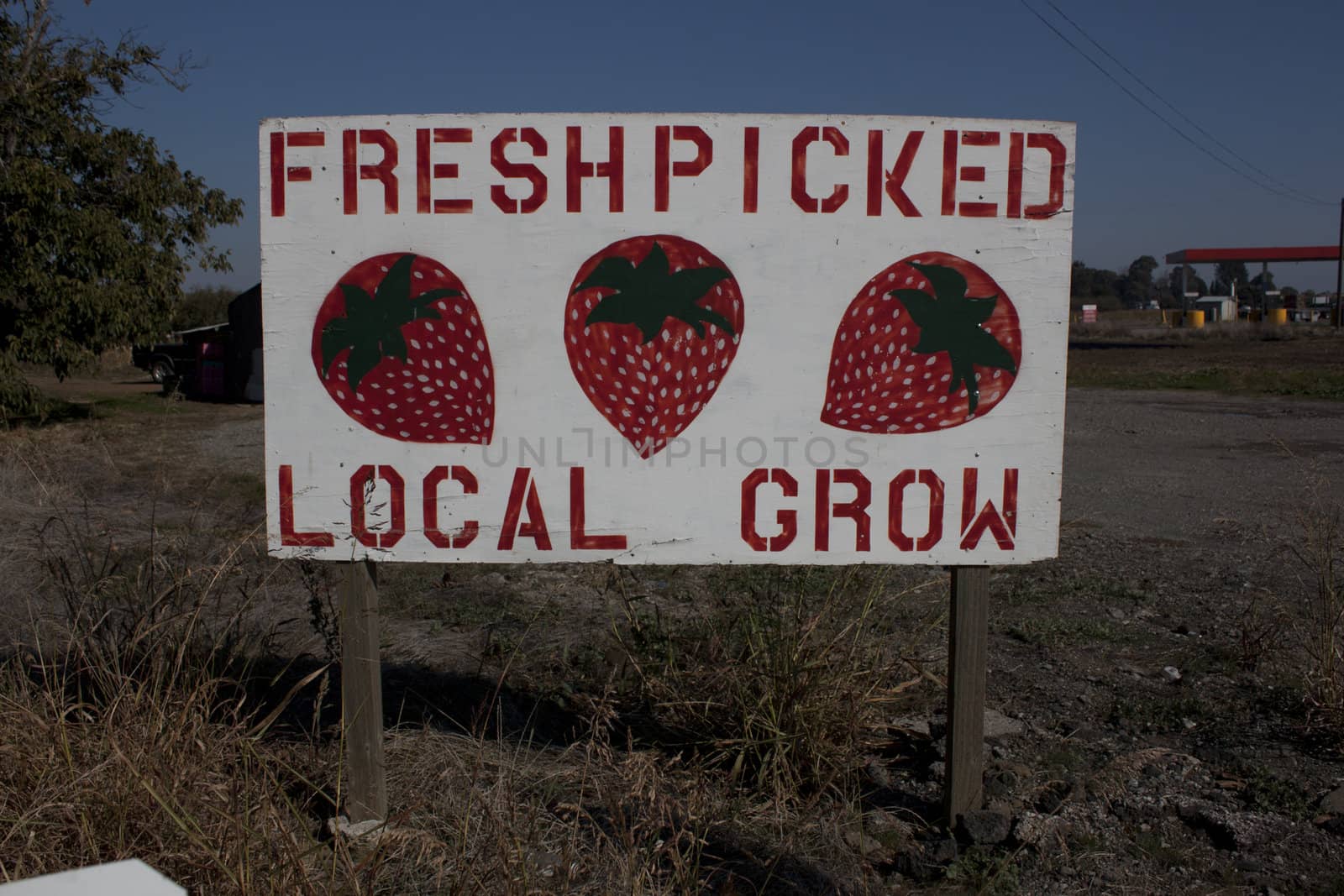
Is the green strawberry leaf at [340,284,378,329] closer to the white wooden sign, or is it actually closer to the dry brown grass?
the white wooden sign

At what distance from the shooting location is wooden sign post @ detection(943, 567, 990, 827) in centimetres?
303

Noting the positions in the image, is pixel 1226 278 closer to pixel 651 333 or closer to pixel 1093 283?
pixel 1093 283

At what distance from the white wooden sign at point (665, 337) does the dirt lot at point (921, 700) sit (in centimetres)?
46

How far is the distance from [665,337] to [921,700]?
1.94 metres

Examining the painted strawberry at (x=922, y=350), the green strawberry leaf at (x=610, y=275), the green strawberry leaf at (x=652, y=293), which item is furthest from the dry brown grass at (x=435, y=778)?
the green strawberry leaf at (x=610, y=275)

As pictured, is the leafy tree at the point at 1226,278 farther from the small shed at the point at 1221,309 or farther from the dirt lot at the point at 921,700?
the dirt lot at the point at 921,700

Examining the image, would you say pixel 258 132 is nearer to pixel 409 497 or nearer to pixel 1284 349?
pixel 409 497

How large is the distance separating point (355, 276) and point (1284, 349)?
A: 37.8 m

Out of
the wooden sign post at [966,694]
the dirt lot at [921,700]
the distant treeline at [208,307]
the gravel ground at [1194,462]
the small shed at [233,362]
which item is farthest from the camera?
the distant treeline at [208,307]

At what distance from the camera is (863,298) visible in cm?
295

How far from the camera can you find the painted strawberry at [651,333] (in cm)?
296

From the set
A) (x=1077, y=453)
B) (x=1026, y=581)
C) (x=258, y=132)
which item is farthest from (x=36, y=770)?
(x=1077, y=453)

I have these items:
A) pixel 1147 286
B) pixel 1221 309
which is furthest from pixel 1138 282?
pixel 1221 309

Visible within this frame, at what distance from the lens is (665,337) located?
2990mm
